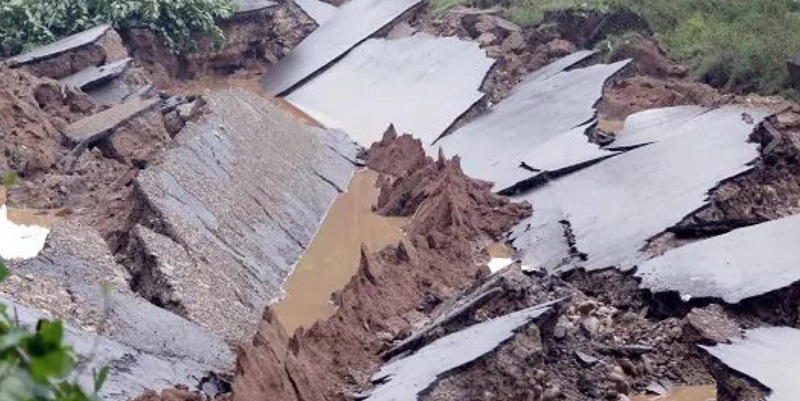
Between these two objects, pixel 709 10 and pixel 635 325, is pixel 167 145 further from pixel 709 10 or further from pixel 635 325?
pixel 709 10

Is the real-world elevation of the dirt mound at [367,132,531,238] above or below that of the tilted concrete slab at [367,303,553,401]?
below

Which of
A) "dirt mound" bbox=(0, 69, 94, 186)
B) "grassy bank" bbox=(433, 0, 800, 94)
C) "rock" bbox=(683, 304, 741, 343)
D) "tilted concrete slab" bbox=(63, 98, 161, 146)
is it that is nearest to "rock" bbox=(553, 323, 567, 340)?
"rock" bbox=(683, 304, 741, 343)

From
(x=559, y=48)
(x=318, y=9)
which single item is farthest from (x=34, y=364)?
(x=318, y=9)

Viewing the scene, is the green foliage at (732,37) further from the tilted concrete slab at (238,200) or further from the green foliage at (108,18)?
the green foliage at (108,18)

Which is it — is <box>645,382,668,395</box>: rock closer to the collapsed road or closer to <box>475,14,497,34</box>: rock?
the collapsed road

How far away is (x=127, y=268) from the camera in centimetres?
698

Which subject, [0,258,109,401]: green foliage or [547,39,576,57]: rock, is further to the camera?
[547,39,576,57]: rock

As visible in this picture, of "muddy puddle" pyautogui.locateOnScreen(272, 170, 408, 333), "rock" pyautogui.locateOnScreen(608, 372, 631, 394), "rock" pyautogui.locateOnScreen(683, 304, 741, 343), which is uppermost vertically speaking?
"rock" pyautogui.locateOnScreen(683, 304, 741, 343)

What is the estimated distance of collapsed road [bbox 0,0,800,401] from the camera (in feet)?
18.6

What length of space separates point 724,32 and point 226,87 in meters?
6.76

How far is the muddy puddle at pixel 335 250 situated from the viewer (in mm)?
7656

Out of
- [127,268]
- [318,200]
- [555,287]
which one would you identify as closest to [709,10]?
[318,200]

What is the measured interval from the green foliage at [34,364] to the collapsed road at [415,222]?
7.97ft

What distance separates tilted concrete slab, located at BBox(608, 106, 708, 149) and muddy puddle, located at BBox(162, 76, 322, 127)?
4.70m
